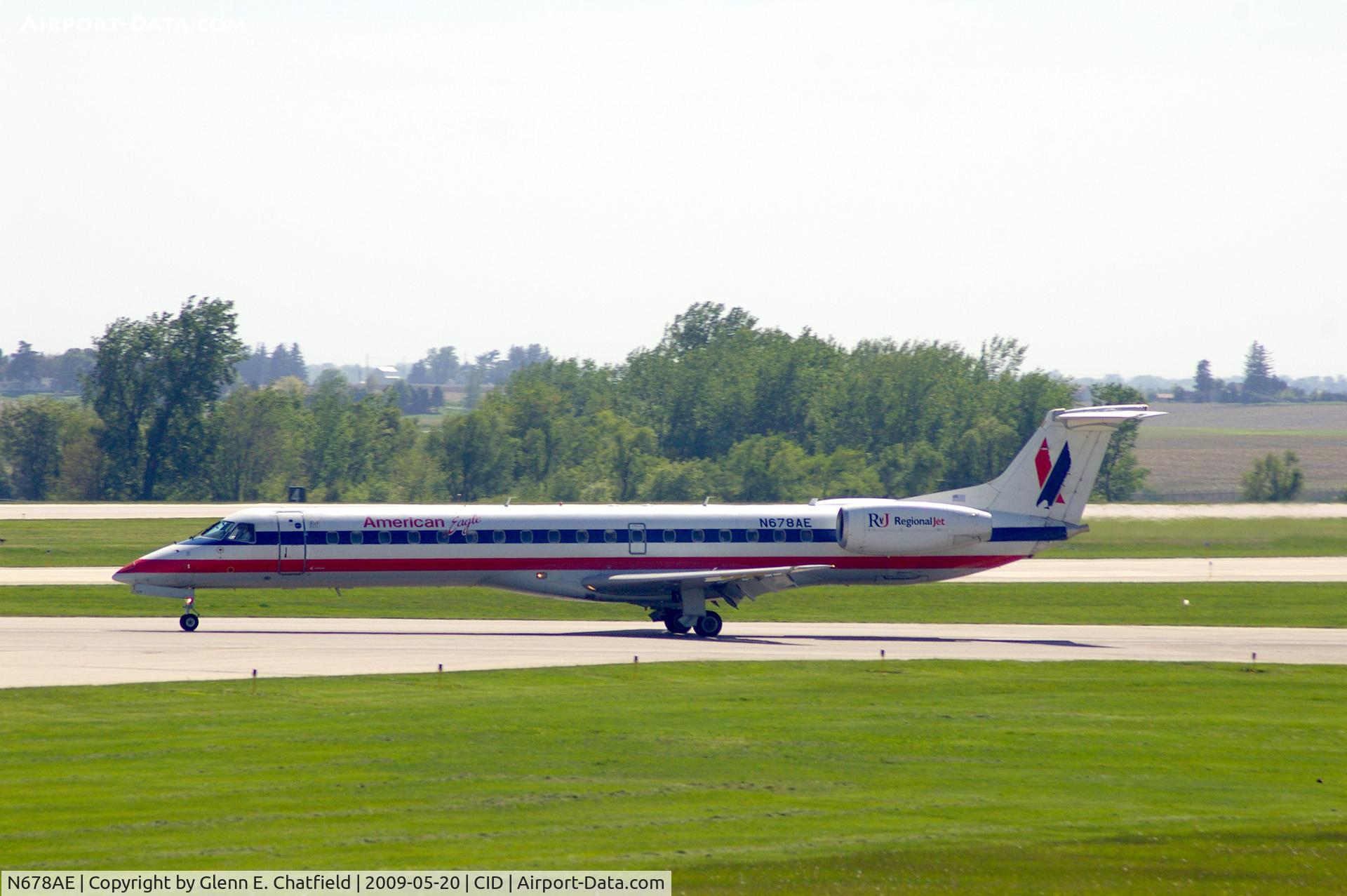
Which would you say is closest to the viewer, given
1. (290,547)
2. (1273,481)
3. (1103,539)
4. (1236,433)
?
(290,547)

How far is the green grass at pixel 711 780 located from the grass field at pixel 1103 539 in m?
21.4

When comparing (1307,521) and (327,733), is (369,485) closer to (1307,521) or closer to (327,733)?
(1307,521)

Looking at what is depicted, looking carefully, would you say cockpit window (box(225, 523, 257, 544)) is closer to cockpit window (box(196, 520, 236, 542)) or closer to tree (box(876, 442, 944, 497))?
cockpit window (box(196, 520, 236, 542))

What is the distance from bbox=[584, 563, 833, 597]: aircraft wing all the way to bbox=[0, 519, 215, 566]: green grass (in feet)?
81.5

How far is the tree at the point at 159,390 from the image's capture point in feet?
324

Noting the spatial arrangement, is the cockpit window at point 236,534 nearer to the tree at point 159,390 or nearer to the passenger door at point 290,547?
the passenger door at point 290,547

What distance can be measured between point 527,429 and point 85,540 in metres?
40.1

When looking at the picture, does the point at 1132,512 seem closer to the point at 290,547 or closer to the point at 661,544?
the point at 661,544

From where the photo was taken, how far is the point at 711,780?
2017 centimetres

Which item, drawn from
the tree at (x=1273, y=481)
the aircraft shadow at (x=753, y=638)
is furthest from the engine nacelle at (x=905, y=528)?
the tree at (x=1273, y=481)

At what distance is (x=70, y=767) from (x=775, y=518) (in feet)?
75.7

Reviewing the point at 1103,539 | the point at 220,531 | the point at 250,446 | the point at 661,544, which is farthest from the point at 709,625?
the point at 250,446

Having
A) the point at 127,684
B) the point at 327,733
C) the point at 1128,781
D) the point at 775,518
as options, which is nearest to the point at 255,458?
the point at 775,518

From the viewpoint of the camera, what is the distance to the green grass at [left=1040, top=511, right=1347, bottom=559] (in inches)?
1989
